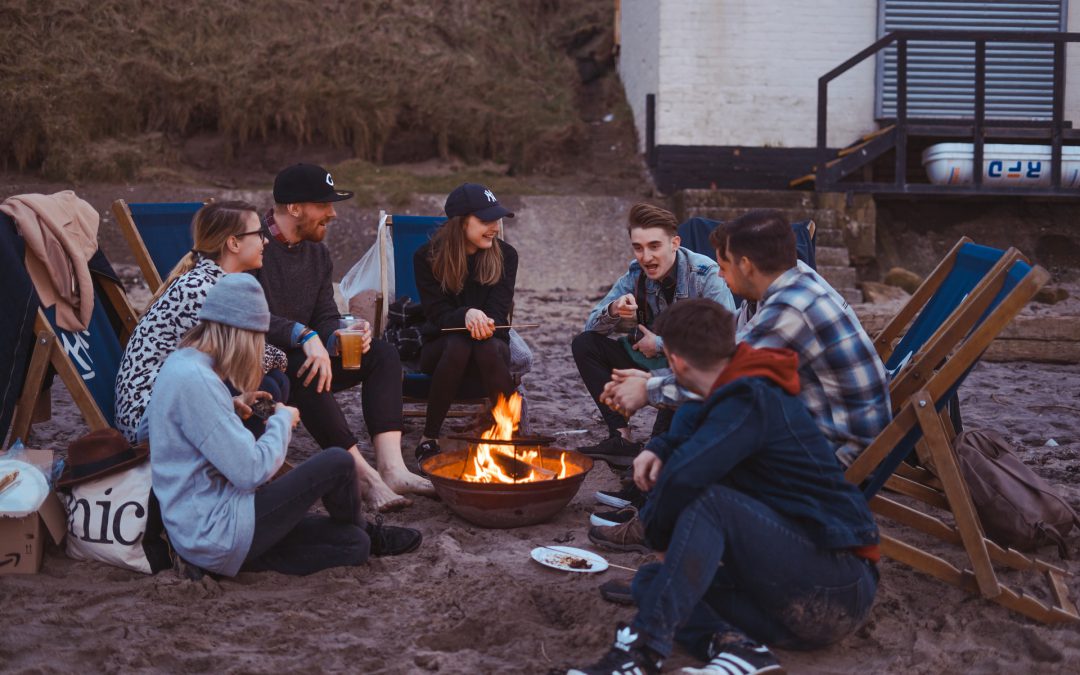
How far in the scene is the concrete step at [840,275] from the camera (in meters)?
9.98

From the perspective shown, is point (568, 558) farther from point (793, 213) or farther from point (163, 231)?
point (793, 213)

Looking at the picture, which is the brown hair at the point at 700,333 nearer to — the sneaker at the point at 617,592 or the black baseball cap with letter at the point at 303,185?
the sneaker at the point at 617,592

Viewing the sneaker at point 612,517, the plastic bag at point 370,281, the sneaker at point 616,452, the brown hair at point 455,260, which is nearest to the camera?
the sneaker at point 612,517

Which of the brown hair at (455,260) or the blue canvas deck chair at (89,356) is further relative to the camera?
the brown hair at (455,260)

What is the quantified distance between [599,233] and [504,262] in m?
5.90

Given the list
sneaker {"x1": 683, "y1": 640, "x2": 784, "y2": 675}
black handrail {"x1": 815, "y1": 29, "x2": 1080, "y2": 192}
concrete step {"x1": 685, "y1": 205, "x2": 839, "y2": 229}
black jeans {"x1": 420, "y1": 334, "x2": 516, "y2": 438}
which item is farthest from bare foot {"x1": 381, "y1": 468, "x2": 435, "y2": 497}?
black handrail {"x1": 815, "y1": 29, "x2": 1080, "y2": 192}

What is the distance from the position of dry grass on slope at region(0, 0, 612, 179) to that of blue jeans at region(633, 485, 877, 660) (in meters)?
10.9

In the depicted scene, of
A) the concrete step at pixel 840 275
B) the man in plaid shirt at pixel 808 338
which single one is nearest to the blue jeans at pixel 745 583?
the man in plaid shirt at pixel 808 338

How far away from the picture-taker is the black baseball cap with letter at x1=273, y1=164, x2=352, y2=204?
4.48 metres

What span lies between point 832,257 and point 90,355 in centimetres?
779

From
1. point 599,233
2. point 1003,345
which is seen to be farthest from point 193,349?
point 599,233

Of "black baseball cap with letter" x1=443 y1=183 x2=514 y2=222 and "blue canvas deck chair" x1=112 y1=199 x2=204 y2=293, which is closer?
"black baseball cap with letter" x1=443 y1=183 x2=514 y2=222

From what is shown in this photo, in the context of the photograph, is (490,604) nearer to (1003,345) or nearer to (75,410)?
(75,410)

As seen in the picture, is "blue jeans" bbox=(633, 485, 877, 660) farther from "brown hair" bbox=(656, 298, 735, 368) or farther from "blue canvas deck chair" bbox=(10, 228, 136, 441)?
"blue canvas deck chair" bbox=(10, 228, 136, 441)
